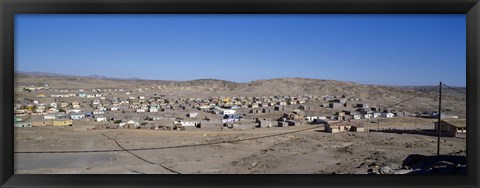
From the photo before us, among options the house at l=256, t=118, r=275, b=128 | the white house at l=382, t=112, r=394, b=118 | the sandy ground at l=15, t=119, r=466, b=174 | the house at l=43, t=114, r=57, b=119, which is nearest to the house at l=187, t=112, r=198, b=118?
the sandy ground at l=15, t=119, r=466, b=174

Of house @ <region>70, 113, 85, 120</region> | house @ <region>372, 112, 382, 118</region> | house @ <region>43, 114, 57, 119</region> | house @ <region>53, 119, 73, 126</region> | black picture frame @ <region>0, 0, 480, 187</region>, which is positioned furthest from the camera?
house @ <region>372, 112, 382, 118</region>

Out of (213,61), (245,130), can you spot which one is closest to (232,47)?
(213,61)

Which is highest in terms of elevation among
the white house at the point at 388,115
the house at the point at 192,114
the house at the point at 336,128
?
the white house at the point at 388,115

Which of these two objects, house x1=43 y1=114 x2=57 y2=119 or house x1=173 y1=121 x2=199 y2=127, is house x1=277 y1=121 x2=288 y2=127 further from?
house x1=43 y1=114 x2=57 y2=119

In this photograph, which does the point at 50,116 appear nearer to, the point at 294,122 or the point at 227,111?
the point at 227,111

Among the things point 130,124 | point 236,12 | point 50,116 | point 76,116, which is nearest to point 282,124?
point 130,124

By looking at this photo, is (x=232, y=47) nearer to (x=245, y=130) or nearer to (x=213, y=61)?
(x=213, y=61)

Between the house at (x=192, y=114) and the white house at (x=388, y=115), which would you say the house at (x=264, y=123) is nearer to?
the house at (x=192, y=114)

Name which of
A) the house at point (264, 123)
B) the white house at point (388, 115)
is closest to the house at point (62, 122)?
the house at point (264, 123)
